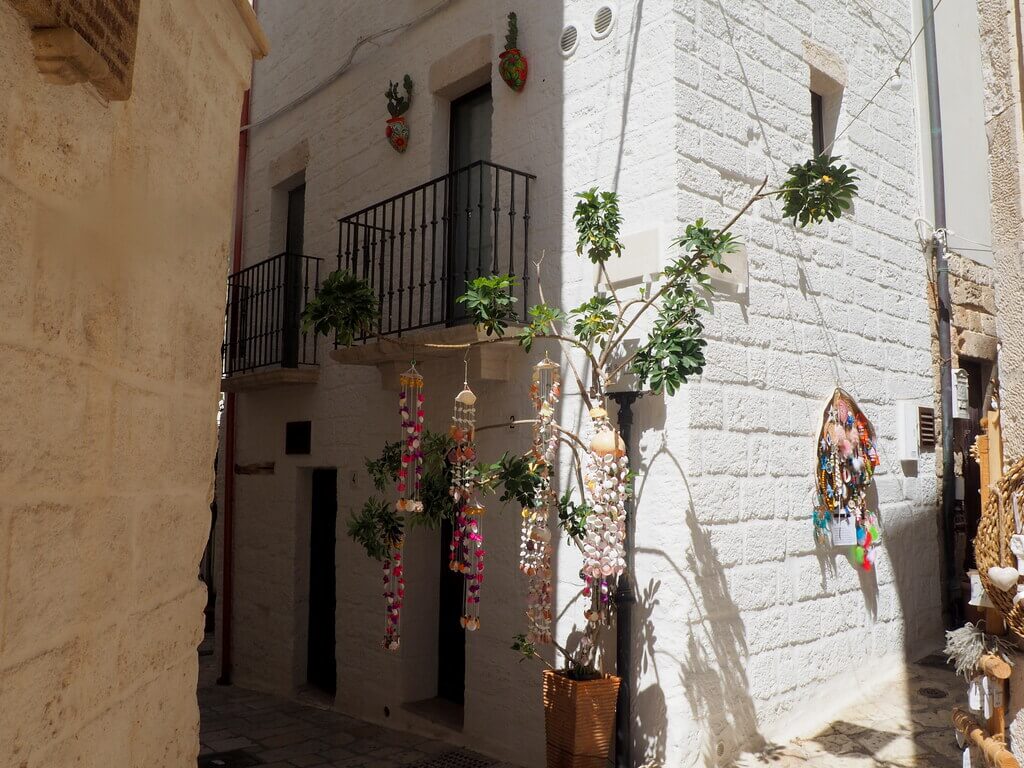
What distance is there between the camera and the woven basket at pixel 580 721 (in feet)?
13.9

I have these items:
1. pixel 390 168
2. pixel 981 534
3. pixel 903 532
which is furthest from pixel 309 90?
pixel 981 534

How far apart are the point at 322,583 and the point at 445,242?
11.0 feet

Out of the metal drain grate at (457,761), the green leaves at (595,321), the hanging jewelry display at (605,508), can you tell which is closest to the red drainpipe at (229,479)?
the metal drain grate at (457,761)

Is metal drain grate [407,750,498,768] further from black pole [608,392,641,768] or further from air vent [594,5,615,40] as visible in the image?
air vent [594,5,615,40]

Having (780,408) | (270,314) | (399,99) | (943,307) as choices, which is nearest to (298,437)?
(270,314)

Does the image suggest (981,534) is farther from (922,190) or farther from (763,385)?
(922,190)

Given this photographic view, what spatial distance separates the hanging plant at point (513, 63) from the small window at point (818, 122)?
212cm

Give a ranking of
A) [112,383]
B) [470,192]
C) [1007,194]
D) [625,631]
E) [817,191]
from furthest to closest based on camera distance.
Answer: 1. [470,192]
2. [625,631]
3. [817,191]
4. [1007,194]
5. [112,383]

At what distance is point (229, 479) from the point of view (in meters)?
8.78

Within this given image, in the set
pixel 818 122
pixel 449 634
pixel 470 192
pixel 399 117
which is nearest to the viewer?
pixel 470 192

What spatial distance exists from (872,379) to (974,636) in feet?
10.2

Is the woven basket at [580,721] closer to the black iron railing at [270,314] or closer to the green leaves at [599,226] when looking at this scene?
the green leaves at [599,226]

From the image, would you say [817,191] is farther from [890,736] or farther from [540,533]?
[890,736]

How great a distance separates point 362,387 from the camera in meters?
6.98
